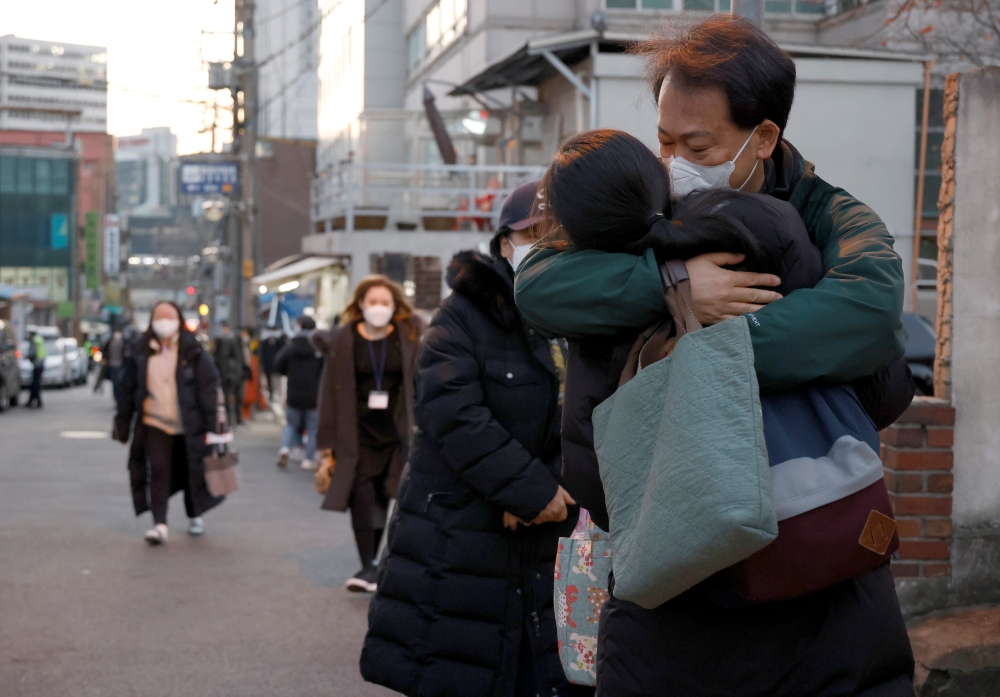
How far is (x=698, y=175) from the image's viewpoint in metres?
2.25

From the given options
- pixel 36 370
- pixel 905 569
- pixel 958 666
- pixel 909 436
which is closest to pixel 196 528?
pixel 905 569

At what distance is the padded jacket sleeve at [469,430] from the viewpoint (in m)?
3.94

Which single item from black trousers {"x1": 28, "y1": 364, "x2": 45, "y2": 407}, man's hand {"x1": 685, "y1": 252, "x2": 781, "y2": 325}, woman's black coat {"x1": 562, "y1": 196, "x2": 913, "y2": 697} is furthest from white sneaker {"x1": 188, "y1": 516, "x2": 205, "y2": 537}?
black trousers {"x1": 28, "y1": 364, "x2": 45, "y2": 407}

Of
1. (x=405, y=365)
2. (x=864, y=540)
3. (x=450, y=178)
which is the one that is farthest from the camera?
(x=450, y=178)

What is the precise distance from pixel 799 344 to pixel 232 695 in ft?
14.0

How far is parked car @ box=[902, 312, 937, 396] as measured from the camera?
426 inches

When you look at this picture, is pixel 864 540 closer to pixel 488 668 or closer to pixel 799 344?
pixel 799 344

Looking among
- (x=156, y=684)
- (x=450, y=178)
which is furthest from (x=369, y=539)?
(x=450, y=178)

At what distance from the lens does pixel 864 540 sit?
1.98 meters

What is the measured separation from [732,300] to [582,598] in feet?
3.27

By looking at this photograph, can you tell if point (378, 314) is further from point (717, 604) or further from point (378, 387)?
point (717, 604)

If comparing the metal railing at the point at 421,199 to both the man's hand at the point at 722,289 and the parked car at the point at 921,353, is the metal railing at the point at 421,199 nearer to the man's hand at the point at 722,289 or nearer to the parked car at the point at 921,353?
the parked car at the point at 921,353

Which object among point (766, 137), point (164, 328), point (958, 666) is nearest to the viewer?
point (766, 137)

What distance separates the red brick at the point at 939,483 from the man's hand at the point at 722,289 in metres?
3.46
